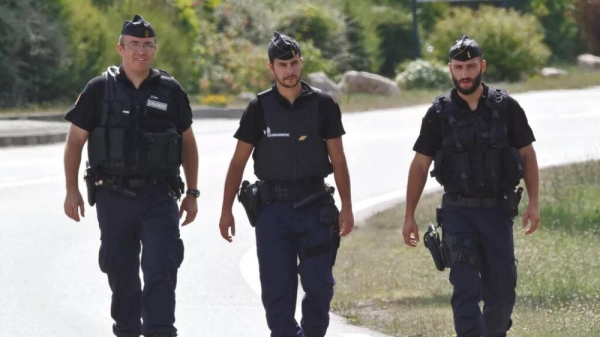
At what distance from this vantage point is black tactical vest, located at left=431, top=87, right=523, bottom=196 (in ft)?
25.0

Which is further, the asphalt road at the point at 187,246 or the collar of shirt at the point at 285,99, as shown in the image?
the asphalt road at the point at 187,246

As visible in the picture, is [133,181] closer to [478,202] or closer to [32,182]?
[478,202]

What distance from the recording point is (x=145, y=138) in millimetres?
7750

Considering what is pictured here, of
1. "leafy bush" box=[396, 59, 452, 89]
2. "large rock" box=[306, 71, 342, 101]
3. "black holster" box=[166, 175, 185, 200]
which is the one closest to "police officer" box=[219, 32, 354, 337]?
"black holster" box=[166, 175, 185, 200]

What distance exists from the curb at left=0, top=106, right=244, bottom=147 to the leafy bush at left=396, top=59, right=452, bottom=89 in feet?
35.3

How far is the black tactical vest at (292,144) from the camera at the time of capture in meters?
7.68

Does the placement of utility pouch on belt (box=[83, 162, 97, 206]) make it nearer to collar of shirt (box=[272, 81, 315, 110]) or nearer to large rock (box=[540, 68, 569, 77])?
collar of shirt (box=[272, 81, 315, 110])

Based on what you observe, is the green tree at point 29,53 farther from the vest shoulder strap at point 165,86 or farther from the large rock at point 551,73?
the vest shoulder strap at point 165,86

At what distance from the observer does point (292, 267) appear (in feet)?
25.3

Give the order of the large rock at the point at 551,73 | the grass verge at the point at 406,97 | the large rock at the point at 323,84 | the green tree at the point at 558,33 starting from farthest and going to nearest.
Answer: the green tree at the point at 558,33 → the large rock at the point at 551,73 → the large rock at the point at 323,84 → the grass verge at the point at 406,97

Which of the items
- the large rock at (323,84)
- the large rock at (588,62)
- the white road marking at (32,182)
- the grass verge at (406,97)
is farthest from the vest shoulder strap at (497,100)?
the large rock at (588,62)

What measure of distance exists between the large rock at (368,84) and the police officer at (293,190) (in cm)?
3277

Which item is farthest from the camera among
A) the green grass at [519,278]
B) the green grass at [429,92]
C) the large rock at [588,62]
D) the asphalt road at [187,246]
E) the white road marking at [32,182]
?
the large rock at [588,62]

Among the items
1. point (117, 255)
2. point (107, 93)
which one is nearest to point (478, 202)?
point (117, 255)
